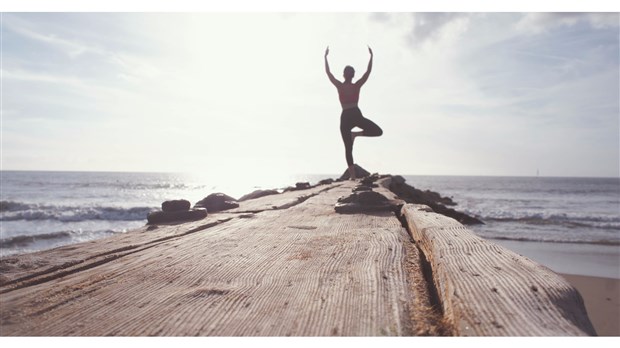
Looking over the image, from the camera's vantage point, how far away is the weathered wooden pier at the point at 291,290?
891mm

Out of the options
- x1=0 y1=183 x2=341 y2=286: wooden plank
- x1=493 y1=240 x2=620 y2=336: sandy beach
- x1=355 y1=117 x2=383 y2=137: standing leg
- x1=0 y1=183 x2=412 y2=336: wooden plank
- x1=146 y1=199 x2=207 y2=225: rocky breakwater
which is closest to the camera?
x1=0 y1=183 x2=412 y2=336: wooden plank

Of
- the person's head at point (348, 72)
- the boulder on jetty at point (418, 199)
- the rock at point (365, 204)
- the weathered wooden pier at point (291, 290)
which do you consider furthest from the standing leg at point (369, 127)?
the weathered wooden pier at point (291, 290)

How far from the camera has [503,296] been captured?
3.06 ft

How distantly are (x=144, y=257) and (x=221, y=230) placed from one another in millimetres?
→ 675

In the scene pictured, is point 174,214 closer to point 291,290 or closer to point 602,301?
point 291,290

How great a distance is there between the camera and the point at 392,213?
9.16ft

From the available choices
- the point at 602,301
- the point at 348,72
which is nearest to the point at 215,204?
the point at 348,72

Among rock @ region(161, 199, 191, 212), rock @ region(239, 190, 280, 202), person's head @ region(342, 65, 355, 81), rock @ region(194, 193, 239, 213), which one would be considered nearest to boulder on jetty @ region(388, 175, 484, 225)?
person's head @ region(342, 65, 355, 81)

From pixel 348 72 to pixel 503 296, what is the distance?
6.39 meters

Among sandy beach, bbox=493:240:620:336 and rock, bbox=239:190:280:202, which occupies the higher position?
rock, bbox=239:190:280:202

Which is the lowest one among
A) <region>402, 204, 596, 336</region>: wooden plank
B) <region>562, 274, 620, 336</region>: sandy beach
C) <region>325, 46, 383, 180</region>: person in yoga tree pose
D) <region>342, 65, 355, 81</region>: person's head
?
<region>562, 274, 620, 336</region>: sandy beach

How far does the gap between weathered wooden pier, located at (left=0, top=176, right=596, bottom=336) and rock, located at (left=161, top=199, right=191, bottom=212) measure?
100 cm

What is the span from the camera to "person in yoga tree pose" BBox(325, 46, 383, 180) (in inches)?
276

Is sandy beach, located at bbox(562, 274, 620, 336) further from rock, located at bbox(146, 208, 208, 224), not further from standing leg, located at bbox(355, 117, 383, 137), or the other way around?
rock, located at bbox(146, 208, 208, 224)
